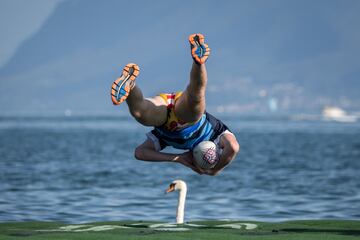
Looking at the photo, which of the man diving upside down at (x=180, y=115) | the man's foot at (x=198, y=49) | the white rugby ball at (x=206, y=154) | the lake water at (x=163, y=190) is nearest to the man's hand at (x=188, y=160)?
the man diving upside down at (x=180, y=115)

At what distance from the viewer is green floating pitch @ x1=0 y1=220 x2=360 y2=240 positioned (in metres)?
15.4

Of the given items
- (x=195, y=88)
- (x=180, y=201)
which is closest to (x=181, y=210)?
(x=180, y=201)

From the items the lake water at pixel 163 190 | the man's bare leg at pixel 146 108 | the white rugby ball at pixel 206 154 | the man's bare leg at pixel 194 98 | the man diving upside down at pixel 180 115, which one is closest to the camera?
the man diving upside down at pixel 180 115

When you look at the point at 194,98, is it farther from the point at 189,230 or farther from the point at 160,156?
the point at 189,230

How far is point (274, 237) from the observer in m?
15.5

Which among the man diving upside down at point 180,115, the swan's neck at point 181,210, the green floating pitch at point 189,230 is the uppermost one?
the man diving upside down at point 180,115

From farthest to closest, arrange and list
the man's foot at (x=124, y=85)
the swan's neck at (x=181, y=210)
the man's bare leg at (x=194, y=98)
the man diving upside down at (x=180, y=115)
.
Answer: the swan's neck at (x=181, y=210) < the man's bare leg at (x=194, y=98) < the man diving upside down at (x=180, y=115) < the man's foot at (x=124, y=85)

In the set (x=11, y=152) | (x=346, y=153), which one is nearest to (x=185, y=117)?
(x=11, y=152)

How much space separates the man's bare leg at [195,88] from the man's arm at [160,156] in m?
1.01

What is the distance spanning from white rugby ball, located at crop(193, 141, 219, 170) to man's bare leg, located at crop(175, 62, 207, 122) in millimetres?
582

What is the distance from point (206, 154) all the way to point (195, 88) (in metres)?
1.54

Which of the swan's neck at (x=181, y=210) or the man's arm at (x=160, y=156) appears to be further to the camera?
the swan's neck at (x=181, y=210)

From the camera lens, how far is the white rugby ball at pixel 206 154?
16156 mm

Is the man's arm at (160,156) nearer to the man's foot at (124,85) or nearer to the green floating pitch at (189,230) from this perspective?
the green floating pitch at (189,230)
